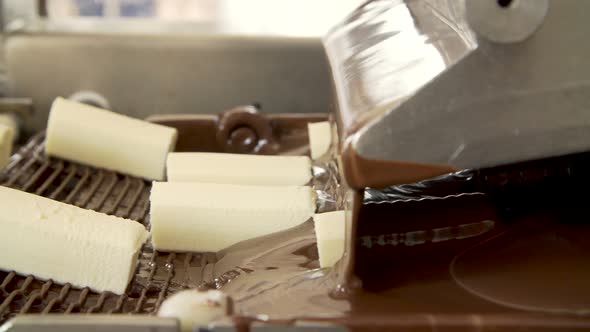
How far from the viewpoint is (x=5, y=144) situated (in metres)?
1.83

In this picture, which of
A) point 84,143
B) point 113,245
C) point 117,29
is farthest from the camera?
point 117,29

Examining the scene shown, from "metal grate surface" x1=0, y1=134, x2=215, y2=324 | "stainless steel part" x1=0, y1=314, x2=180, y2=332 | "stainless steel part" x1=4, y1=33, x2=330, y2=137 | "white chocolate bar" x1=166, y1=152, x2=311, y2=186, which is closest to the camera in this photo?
"stainless steel part" x1=0, y1=314, x2=180, y2=332

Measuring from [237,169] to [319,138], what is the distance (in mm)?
283

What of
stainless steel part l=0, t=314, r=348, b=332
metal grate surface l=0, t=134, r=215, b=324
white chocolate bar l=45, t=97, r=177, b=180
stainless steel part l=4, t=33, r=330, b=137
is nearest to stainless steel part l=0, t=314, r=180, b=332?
stainless steel part l=0, t=314, r=348, b=332

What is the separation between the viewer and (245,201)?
1.54m

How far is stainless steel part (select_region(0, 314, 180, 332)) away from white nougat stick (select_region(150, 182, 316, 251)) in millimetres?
483

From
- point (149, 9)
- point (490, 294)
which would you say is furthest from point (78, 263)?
point (149, 9)

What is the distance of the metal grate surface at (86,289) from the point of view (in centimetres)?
129

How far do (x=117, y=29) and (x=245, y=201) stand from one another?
1286 mm

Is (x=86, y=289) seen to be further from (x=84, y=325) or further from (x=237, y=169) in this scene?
(x=237, y=169)

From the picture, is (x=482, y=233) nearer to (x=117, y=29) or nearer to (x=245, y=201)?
(x=245, y=201)

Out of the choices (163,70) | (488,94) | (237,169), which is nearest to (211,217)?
(237,169)

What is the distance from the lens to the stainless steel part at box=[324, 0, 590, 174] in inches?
43.3

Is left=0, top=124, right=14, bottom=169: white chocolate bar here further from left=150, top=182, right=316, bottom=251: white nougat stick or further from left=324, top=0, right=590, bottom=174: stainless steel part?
left=324, top=0, right=590, bottom=174: stainless steel part
